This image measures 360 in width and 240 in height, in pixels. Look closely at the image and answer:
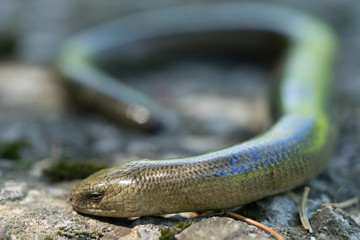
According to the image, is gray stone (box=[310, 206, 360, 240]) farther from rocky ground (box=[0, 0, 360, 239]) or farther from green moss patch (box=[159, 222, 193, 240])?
green moss patch (box=[159, 222, 193, 240])

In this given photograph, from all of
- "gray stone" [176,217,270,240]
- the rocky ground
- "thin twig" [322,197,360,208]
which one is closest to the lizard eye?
the rocky ground

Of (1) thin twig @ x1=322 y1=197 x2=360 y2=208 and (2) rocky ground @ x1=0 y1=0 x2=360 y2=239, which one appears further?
(1) thin twig @ x1=322 y1=197 x2=360 y2=208

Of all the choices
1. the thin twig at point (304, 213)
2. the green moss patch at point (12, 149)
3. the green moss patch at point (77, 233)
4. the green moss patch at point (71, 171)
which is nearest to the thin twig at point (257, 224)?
the thin twig at point (304, 213)

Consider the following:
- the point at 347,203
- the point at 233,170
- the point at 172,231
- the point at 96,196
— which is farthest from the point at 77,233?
the point at 347,203

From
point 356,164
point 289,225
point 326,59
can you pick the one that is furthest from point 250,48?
point 289,225

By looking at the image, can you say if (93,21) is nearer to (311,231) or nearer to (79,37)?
(79,37)
